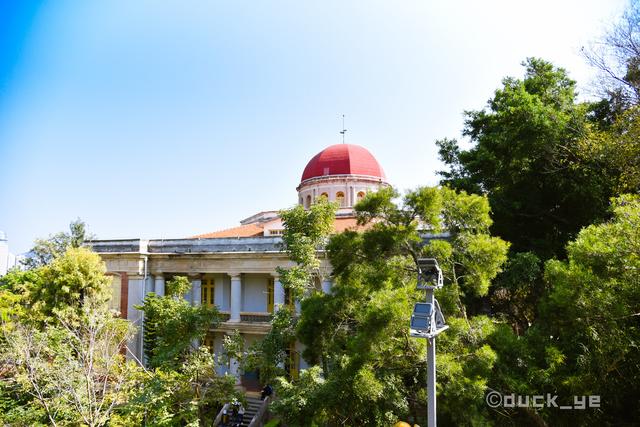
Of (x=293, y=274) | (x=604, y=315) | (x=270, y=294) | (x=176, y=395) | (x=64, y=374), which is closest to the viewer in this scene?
(x=604, y=315)

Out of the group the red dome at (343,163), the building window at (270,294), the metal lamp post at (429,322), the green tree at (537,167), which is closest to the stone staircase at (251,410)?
the building window at (270,294)

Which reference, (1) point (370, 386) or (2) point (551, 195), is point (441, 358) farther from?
(2) point (551, 195)

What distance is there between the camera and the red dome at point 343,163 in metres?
28.3

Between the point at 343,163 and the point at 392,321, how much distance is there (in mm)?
20327

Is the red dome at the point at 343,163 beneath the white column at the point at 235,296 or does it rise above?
above

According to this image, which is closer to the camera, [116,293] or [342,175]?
[116,293]

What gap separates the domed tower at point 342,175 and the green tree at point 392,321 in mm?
16175

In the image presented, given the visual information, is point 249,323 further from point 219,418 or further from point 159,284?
point 159,284

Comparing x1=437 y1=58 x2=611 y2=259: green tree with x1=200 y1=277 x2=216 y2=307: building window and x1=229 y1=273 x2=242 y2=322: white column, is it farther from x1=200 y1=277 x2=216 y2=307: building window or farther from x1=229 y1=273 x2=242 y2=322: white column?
x1=200 y1=277 x2=216 y2=307: building window

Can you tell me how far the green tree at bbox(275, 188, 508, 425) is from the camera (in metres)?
8.77

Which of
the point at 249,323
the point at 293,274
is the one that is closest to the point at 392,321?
the point at 293,274

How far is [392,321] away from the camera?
8.64 meters

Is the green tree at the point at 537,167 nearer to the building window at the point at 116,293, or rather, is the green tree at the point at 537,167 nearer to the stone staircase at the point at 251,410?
the stone staircase at the point at 251,410

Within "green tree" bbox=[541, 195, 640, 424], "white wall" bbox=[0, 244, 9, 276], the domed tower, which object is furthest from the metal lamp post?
"white wall" bbox=[0, 244, 9, 276]
